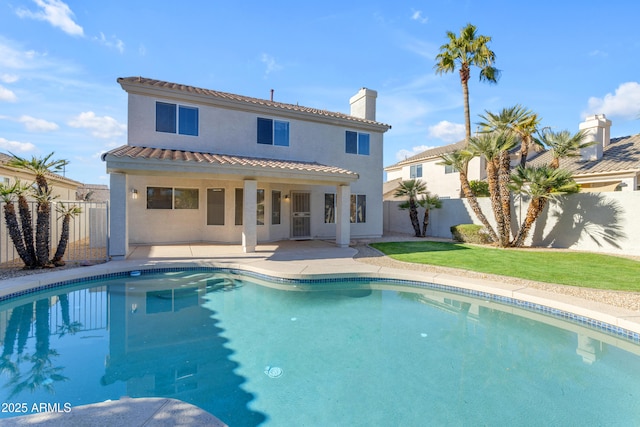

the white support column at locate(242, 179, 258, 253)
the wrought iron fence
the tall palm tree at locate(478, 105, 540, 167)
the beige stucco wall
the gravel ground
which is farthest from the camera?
the beige stucco wall

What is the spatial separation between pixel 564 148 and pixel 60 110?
26.2 m

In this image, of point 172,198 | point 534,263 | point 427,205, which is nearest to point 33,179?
point 172,198

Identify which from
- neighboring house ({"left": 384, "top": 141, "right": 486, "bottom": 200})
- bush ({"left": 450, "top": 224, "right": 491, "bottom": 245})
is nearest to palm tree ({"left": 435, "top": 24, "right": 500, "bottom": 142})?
neighboring house ({"left": 384, "top": 141, "right": 486, "bottom": 200})

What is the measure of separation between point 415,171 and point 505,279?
24955mm

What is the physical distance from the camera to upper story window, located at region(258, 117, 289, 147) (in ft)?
55.1

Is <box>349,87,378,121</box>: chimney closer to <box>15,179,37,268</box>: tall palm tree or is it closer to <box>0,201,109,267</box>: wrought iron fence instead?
<box>0,201,109,267</box>: wrought iron fence

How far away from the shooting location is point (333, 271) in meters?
10.6

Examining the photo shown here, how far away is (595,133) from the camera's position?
68.2ft

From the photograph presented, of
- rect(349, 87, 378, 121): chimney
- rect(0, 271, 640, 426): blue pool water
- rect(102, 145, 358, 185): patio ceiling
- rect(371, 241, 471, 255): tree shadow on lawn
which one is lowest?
rect(0, 271, 640, 426): blue pool water

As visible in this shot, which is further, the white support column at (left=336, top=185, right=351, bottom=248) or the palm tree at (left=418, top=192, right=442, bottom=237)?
the palm tree at (left=418, top=192, right=442, bottom=237)

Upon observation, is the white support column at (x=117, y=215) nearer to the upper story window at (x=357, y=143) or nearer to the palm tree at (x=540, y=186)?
the upper story window at (x=357, y=143)

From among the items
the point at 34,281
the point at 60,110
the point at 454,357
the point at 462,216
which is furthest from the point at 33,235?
the point at 462,216

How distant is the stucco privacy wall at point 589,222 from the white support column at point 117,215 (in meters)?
19.1

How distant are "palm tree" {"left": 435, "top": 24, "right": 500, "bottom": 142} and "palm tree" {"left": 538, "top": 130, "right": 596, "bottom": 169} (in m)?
6.41
